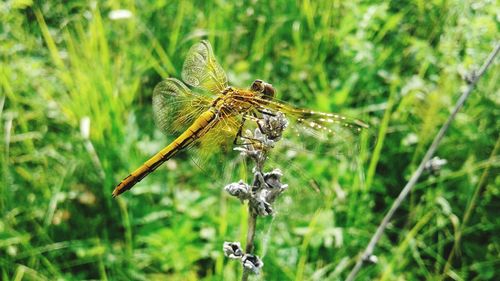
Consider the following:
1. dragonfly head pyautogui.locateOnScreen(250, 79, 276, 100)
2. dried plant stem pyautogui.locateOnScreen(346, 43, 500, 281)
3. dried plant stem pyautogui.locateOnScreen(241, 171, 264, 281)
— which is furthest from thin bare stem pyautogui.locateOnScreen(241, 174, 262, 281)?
dried plant stem pyautogui.locateOnScreen(346, 43, 500, 281)

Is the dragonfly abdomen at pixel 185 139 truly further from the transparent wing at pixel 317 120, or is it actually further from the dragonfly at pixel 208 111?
the transparent wing at pixel 317 120

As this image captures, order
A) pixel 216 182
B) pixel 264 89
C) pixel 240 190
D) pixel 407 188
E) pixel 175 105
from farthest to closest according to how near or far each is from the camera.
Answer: pixel 216 182 < pixel 175 105 < pixel 407 188 < pixel 264 89 < pixel 240 190

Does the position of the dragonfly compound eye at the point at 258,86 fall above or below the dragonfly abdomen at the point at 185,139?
above

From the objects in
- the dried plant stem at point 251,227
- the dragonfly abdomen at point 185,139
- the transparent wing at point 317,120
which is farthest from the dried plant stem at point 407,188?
the dragonfly abdomen at point 185,139

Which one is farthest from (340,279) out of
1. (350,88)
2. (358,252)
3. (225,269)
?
(350,88)

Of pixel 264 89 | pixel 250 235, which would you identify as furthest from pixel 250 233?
pixel 264 89

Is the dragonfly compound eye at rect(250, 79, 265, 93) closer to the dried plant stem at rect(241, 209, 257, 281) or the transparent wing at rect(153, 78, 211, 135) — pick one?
the transparent wing at rect(153, 78, 211, 135)

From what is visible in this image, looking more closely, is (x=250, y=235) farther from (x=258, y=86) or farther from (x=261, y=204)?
(x=258, y=86)
